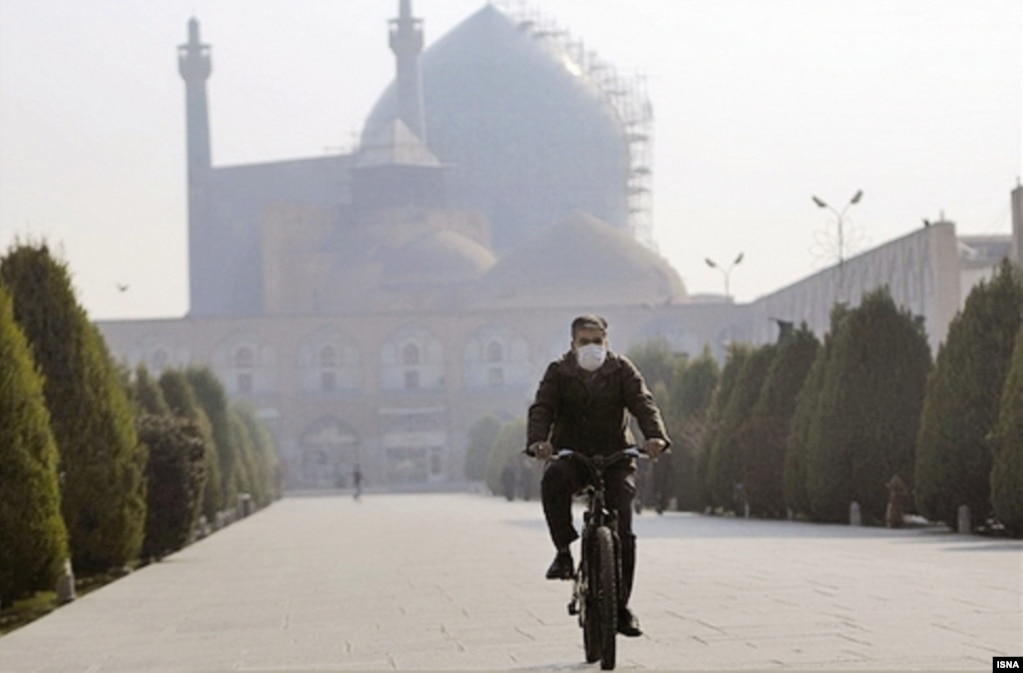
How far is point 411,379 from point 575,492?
263 feet

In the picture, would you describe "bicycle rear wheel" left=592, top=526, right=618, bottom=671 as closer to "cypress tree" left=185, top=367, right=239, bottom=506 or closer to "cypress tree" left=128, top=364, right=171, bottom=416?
"cypress tree" left=128, top=364, right=171, bottom=416

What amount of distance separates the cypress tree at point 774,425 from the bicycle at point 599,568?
1836 centimetres

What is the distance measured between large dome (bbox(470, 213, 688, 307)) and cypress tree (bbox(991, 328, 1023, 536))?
7196 centimetres

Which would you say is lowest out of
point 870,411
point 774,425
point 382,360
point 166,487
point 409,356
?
point 166,487

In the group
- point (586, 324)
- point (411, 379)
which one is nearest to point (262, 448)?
point (411, 379)

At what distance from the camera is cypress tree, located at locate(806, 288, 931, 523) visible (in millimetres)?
22344

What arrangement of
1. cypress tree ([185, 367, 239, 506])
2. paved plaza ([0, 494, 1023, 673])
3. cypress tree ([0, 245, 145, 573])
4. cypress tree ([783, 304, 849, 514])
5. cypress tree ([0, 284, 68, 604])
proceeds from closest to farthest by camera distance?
1. paved plaza ([0, 494, 1023, 673])
2. cypress tree ([0, 284, 68, 604])
3. cypress tree ([0, 245, 145, 573])
4. cypress tree ([783, 304, 849, 514])
5. cypress tree ([185, 367, 239, 506])

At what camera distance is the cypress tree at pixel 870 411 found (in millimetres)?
22344

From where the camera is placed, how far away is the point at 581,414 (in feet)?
26.0

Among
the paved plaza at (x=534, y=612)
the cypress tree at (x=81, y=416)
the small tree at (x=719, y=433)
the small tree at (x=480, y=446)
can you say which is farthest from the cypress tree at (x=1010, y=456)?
the small tree at (x=480, y=446)

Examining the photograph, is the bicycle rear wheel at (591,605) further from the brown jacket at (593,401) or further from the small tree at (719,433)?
the small tree at (719,433)

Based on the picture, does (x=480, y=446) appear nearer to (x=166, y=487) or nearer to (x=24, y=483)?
(x=166, y=487)

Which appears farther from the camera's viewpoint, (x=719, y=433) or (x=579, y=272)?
(x=579, y=272)

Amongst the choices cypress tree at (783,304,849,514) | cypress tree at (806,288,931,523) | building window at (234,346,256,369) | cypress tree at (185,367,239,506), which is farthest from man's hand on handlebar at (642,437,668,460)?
building window at (234,346,256,369)
